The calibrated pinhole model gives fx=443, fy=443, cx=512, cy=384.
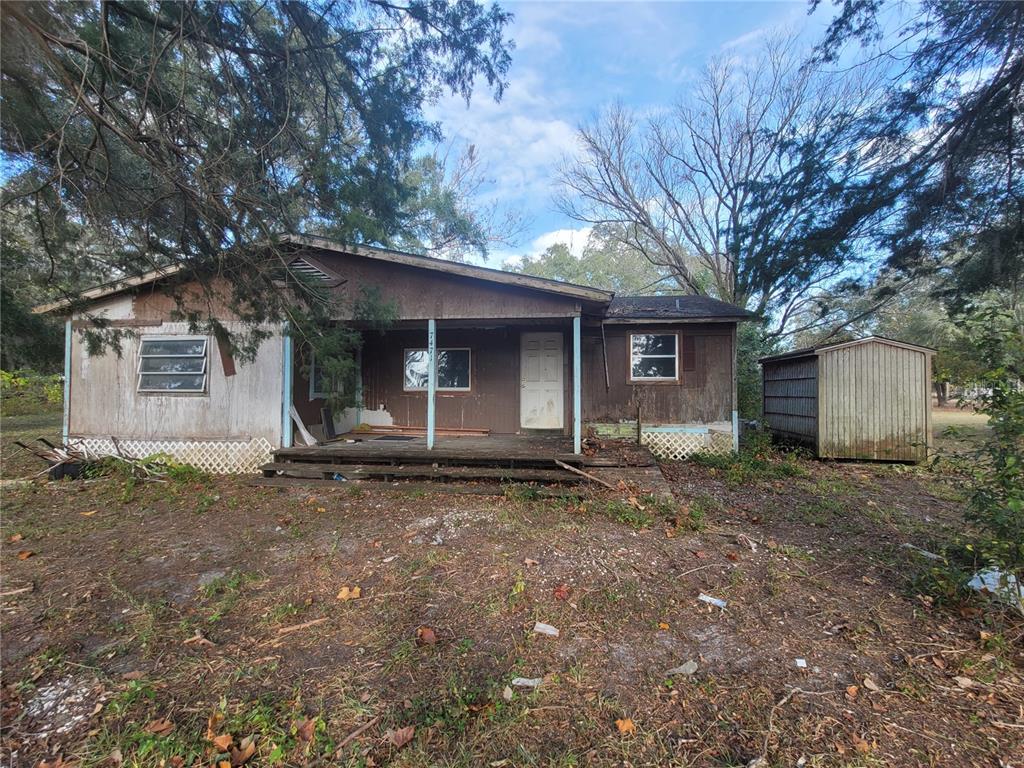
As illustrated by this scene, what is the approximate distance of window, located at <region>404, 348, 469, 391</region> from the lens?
9953mm

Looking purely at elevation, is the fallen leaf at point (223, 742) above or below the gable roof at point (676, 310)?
below

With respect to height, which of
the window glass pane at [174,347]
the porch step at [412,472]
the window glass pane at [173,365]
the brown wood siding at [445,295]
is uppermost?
the brown wood siding at [445,295]

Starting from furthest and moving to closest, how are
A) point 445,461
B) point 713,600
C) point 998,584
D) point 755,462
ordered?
point 755,462
point 445,461
point 713,600
point 998,584

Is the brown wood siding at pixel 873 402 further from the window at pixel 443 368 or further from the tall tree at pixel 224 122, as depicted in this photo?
the tall tree at pixel 224 122

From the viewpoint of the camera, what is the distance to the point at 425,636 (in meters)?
2.95

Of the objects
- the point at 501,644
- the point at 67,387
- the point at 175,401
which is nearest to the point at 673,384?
the point at 501,644

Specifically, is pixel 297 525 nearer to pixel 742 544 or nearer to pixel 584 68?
pixel 742 544

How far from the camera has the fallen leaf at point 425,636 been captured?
9.53ft

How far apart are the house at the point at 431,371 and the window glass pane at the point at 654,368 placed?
21 mm

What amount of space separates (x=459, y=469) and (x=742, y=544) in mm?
3880

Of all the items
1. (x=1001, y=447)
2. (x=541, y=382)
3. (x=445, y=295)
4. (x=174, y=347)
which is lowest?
(x=1001, y=447)

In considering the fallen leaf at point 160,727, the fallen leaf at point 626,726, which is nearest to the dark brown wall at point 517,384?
the fallen leaf at point 160,727

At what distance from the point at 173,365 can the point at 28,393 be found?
57.0 ft

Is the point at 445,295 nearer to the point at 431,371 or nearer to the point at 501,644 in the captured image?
the point at 431,371
